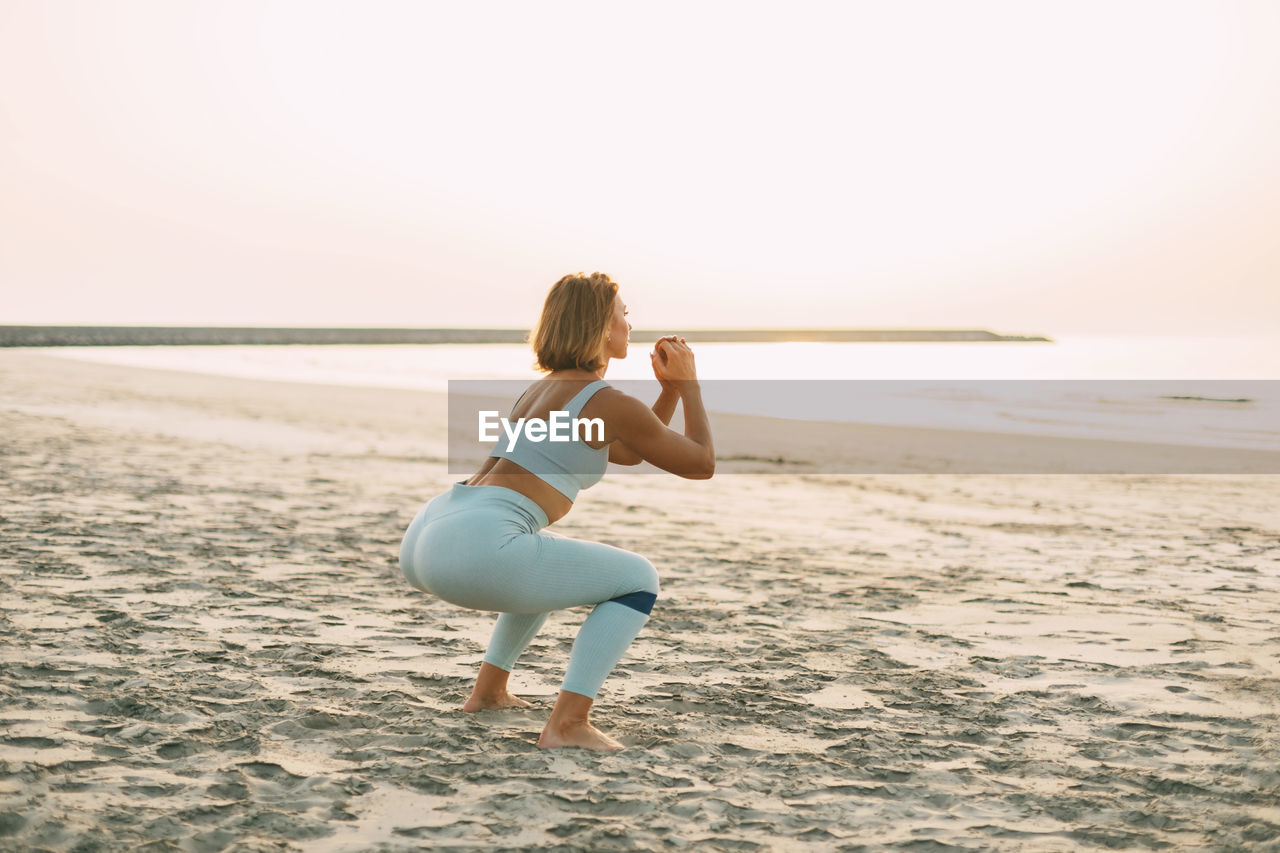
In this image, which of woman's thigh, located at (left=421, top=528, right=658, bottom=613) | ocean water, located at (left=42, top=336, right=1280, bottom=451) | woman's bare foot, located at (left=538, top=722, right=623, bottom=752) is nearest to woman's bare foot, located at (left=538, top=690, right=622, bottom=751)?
woman's bare foot, located at (left=538, top=722, right=623, bottom=752)

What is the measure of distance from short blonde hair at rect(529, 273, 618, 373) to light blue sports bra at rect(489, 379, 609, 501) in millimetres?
99

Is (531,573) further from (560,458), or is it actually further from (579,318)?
(579,318)

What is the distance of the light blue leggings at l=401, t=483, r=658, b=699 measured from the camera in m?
3.18

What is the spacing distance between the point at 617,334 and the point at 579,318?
0.47 feet

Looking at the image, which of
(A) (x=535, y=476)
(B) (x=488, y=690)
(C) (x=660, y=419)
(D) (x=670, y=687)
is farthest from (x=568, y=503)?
(D) (x=670, y=687)

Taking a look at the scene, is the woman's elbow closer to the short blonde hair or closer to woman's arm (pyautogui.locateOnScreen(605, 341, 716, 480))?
woman's arm (pyautogui.locateOnScreen(605, 341, 716, 480))

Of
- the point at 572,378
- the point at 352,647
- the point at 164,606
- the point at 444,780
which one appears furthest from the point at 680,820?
the point at 164,606

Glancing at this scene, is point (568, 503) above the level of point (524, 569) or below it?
above

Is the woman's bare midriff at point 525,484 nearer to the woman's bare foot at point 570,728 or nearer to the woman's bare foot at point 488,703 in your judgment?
the woman's bare foot at point 570,728

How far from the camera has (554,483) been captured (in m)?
3.30

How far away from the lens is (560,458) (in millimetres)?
3266

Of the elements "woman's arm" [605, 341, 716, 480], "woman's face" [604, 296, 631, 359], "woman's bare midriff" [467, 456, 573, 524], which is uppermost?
"woman's face" [604, 296, 631, 359]

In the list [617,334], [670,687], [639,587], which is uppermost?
[617,334]

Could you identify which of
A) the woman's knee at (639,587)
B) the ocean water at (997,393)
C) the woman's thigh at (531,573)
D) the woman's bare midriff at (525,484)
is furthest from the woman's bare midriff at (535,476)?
the ocean water at (997,393)
